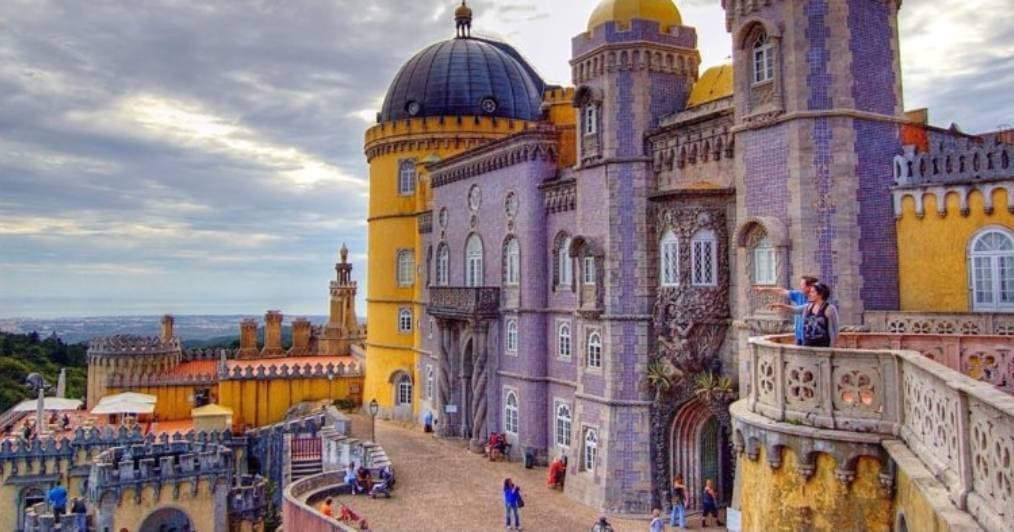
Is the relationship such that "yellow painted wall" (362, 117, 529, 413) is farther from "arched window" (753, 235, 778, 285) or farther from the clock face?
"arched window" (753, 235, 778, 285)

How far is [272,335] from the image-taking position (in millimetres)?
51875

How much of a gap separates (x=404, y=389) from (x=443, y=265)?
688 cm

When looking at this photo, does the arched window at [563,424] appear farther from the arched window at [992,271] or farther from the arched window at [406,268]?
the arched window at [406,268]

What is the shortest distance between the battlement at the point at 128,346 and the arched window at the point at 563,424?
28.1m

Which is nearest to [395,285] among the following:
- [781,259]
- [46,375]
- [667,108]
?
[667,108]

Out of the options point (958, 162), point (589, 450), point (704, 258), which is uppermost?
point (958, 162)

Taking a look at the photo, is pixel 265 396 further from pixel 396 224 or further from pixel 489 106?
pixel 489 106

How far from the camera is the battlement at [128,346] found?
140 ft

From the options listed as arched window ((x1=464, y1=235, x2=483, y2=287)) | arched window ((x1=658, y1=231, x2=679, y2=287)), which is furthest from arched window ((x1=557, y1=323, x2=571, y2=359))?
arched window ((x1=464, y1=235, x2=483, y2=287))

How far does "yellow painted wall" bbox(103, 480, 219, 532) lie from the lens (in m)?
27.5

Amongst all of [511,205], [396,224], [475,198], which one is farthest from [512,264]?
[396,224]

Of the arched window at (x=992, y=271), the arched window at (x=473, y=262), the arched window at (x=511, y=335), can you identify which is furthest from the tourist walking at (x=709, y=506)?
the arched window at (x=473, y=262)

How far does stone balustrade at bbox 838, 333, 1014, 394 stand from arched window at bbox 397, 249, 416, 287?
28813 millimetres

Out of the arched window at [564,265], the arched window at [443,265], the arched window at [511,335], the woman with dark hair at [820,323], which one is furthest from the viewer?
the arched window at [443,265]
